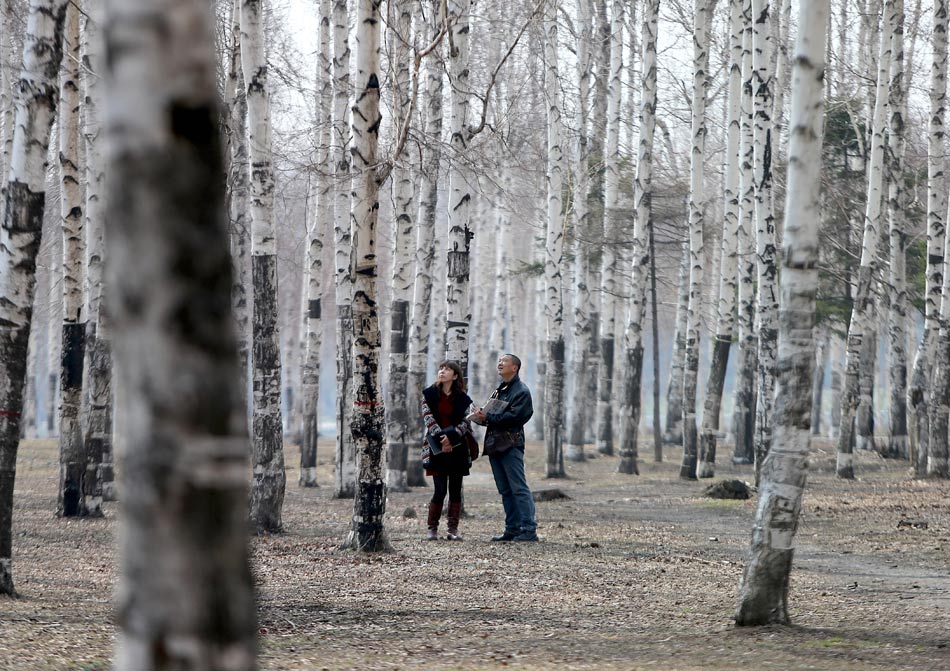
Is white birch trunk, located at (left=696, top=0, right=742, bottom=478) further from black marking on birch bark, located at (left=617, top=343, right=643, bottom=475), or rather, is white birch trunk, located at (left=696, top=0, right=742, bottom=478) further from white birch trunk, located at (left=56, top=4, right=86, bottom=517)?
white birch trunk, located at (left=56, top=4, right=86, bottom=517)

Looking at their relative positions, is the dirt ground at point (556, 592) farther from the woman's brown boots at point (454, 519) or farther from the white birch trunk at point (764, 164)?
the white birch trunk at point (764, 164)

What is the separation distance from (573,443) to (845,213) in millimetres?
8584

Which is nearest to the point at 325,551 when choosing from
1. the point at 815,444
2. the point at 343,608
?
the point at 343,608

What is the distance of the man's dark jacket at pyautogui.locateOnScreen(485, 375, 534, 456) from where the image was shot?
11.7 meters

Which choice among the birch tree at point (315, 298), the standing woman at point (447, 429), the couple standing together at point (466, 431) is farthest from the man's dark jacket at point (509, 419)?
the birch tree at point (315, 298)

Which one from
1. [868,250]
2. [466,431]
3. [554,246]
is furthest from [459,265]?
[868,250]

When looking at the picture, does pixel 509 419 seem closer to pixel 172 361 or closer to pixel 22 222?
pixel 22 222

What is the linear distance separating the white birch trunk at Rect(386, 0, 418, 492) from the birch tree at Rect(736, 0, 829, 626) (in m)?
8.56

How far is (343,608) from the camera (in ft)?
26.5

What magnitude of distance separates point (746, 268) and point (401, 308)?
736 cm

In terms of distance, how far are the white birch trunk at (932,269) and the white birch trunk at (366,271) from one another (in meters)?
11.4

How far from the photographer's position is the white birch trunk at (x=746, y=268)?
19.7 m

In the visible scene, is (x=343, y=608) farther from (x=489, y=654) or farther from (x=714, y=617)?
(x=714, y=617)

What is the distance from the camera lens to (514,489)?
11969 millimetres
